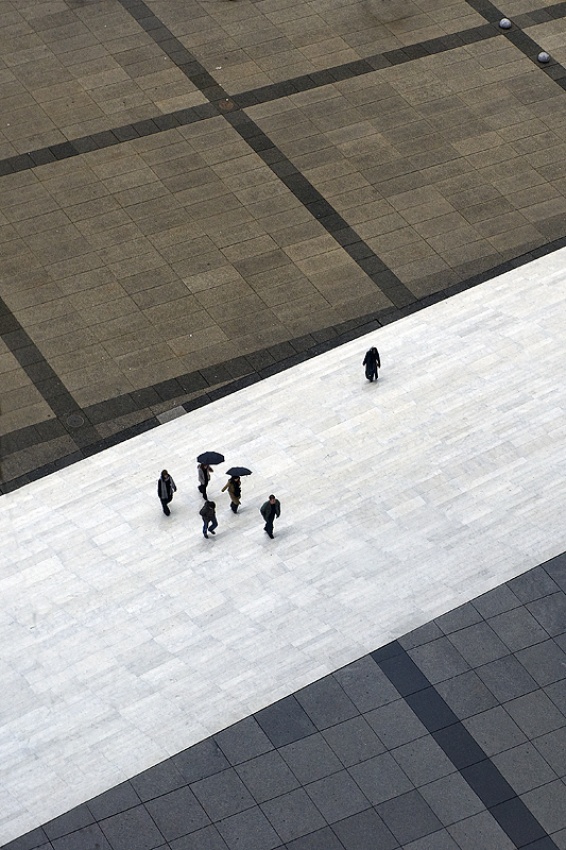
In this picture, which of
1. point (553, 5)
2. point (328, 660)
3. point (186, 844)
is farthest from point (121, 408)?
point (553, 5)

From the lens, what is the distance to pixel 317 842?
22.2 m

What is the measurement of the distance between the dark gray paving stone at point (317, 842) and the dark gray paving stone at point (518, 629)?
17.5 ft

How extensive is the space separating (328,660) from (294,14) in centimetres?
2467

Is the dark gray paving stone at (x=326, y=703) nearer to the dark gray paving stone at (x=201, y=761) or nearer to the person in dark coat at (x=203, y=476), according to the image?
the dark gray paving stone at (x=201, y=761)

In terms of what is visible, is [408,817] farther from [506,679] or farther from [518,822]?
[506,679]

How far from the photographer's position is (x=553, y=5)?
42.5 metres

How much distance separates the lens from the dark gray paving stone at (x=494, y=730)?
23531mm

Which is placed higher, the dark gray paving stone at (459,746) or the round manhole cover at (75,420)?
the dark gray paving stone at (459,746)

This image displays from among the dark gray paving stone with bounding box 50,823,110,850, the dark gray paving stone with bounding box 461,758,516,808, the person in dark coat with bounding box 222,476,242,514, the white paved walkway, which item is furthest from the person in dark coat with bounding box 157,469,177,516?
the dark gray paving stone with bounding box 461,758,516,808

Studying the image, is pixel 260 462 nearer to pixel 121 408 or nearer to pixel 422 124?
pixel 121 408

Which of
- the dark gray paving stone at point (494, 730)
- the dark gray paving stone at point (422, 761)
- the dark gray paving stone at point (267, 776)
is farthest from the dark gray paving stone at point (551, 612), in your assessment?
the dark gray paving stone at point (267, 776)

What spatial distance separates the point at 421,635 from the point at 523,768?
3.24 m

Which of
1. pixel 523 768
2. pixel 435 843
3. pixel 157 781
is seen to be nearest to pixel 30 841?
pixel 157 781

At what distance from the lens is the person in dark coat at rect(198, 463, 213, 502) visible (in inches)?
1057
